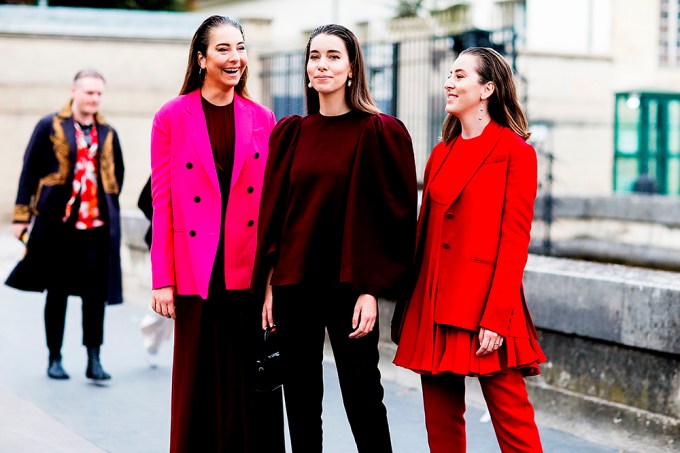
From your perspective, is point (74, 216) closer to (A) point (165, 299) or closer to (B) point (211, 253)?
(A) point (165, 299)

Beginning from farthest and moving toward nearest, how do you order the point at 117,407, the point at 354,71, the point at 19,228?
the point at 19,228
the point at 117,407
the point at 354,71

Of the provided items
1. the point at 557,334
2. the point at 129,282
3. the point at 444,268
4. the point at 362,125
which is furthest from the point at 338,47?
the point at 129,282

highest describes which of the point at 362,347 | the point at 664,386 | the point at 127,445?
the point at 362,347

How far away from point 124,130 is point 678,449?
44.3 feet

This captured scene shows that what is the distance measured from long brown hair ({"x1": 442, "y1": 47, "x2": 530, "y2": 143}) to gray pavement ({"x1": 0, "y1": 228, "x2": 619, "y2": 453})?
2.05m

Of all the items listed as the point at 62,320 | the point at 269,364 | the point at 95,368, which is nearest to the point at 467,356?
the point at 269,364

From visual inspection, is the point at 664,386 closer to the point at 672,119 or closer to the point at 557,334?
the point at 557,334

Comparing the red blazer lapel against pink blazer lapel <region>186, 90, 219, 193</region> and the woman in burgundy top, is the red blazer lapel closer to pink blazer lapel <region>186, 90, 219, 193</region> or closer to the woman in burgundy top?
the woman in burgundy top

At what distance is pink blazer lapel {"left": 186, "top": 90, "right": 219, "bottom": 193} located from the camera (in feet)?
14.4

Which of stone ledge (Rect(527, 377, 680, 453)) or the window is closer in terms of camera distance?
stone ledge (Rect(527, 377, 680, 453))

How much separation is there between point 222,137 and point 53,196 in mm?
2849

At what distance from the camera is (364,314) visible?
397 cm

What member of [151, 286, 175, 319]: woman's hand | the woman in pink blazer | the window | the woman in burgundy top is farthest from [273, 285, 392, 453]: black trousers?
the window

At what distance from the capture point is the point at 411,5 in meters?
24.2
